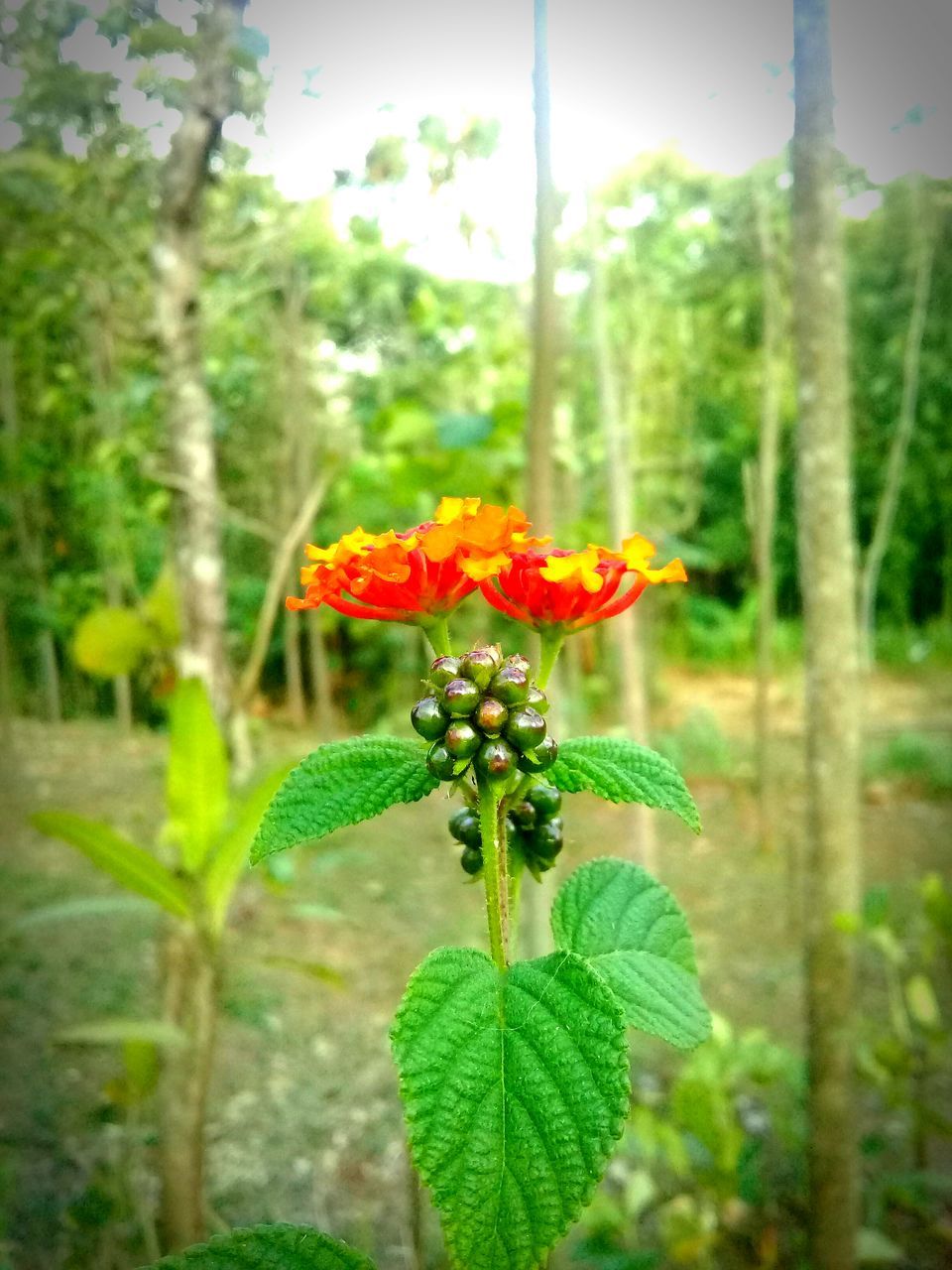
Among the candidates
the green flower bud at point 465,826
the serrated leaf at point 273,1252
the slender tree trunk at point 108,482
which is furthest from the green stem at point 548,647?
the slender tree trunk at point 108,482

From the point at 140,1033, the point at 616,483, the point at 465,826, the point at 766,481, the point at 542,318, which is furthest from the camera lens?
the point at 766,481

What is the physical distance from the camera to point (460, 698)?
22.1 inches

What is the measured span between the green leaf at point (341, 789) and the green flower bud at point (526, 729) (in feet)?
0.22

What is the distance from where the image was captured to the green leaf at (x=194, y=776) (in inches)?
76.1

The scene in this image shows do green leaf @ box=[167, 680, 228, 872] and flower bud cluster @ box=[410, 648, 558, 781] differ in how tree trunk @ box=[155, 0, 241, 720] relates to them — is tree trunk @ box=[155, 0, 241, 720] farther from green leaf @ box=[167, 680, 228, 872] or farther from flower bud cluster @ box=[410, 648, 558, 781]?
flower bud cluster @ box=[410, 648, 558, 781]

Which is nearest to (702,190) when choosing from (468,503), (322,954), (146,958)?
(322,954)

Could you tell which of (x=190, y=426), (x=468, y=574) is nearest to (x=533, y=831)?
(x=468, y=574)

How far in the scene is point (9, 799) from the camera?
517 centimetres

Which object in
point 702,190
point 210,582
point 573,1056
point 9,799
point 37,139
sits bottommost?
point 9,799

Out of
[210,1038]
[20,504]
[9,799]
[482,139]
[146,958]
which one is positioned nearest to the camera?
[210,1038]

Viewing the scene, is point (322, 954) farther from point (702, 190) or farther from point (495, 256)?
A: point (702, 190)

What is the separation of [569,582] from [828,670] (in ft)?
4.75

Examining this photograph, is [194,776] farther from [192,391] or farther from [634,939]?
[634,939]

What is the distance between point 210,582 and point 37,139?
1.54 metres
